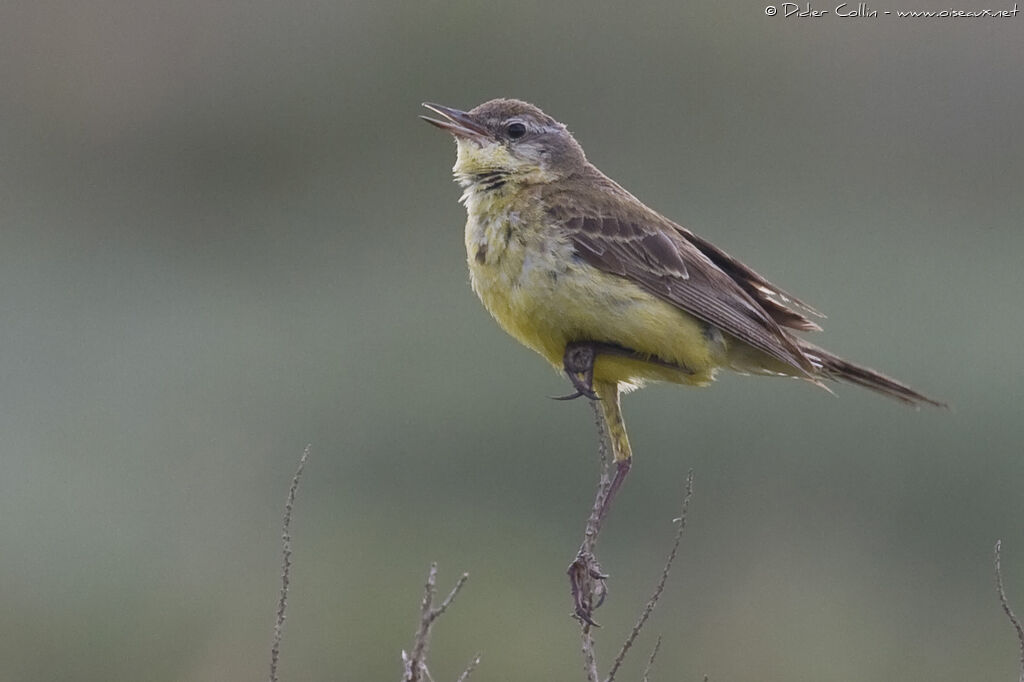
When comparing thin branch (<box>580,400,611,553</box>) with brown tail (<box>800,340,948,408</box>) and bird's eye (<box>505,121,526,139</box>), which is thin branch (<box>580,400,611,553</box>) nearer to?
brown tail (<box>800,340,948,408</box>)

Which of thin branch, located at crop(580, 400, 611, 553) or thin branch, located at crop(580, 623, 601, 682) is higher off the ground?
thin branch, located at crop(580, 400, 611, 553)

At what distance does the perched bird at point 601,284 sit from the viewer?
22.9 feet

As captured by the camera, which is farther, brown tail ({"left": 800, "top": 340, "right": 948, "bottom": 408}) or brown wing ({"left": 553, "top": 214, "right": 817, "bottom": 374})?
brown tail ({"left": 800, "top": 340, "right": 948, "bottom": 408})

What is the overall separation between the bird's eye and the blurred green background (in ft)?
14.4

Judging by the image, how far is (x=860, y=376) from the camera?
7543mm

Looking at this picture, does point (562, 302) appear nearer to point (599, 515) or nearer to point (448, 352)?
point (599, 515)

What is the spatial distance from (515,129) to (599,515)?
2.23m

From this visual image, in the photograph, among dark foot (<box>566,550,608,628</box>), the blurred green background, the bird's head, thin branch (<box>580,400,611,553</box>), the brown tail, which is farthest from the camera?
the blurred green background

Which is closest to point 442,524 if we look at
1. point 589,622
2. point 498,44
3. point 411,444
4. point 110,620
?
point 411,444

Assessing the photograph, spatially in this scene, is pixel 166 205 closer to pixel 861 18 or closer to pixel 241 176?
pixel 241 176

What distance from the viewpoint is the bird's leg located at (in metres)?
6.28

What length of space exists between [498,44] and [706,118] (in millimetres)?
2522

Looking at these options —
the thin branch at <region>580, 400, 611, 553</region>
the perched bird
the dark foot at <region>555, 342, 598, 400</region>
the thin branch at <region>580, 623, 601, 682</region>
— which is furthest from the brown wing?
the thin branch at <region>580, 623, 601, 682</region>

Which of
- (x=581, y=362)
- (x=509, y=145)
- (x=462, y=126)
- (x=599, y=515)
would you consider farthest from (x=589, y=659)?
(x=462, y=126)
